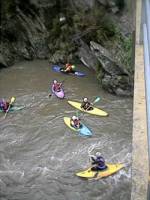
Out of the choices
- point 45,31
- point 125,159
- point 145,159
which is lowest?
Result: point 125,159

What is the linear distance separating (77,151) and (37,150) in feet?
3.47

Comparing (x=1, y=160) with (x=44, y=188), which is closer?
(x=44, y=188)

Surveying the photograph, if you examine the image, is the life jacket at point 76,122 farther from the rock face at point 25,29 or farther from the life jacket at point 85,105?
the rock face at point 25,29

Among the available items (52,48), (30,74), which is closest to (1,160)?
(30,74)

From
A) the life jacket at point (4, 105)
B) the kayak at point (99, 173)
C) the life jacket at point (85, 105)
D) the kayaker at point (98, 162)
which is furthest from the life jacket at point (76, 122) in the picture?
the life jacket at point (4, 105)

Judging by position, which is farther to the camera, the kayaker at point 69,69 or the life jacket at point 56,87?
the kayaker at point 69,69

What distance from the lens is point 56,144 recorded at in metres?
11.4

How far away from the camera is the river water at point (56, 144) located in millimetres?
9742

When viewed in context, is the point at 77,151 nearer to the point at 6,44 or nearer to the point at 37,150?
the point at 37,150

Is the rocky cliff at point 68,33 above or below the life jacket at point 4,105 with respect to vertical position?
above

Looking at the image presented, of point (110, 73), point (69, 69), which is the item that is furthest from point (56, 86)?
point (110, 73)

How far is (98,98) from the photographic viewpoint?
13.8 metres

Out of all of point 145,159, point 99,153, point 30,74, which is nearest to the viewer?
point 145,159

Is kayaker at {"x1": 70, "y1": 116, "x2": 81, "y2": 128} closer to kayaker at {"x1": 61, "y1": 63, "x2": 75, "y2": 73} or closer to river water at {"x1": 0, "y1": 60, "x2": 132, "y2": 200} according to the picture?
river water at {"x1": 0, "y1": 60, "x2": 132, "y2": 200}
